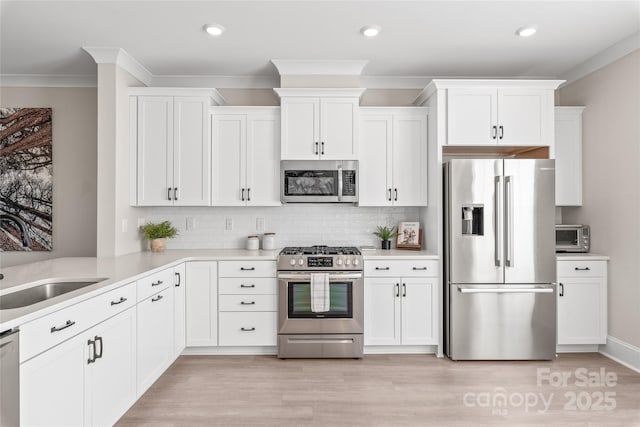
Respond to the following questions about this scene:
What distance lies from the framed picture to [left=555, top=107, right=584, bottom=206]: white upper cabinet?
4.65 feet

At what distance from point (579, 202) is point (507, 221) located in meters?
1.11

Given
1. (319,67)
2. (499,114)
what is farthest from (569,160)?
(319,67)

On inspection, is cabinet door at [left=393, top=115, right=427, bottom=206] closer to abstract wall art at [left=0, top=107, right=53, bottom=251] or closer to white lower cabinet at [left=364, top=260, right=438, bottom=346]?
white lower cabinet at [left=364, top=260, right=438, bottom=346]

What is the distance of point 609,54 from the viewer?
346 centimetres

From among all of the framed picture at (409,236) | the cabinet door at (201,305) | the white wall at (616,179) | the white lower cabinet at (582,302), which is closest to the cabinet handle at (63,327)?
the cabinet door at (201,305)

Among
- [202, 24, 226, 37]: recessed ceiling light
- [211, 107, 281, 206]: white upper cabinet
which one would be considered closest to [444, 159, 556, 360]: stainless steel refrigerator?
[211, 107, 281, 206]: white upper cabinet

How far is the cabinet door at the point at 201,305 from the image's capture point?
11.4ft

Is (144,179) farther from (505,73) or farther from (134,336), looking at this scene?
(505,73)

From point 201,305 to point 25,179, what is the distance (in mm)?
2370

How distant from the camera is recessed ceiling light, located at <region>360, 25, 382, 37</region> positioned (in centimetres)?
305

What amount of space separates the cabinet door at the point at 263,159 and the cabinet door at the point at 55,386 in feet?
7.15

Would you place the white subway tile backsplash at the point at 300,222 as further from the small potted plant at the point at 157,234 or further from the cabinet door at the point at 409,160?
the cabinet door at the point at 409,160

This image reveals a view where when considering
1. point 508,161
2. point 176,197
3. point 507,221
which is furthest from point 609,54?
point 176,197

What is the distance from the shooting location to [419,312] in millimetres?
3523
